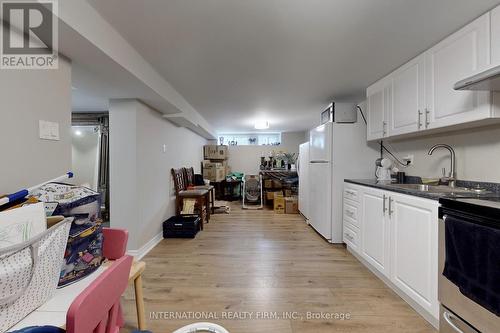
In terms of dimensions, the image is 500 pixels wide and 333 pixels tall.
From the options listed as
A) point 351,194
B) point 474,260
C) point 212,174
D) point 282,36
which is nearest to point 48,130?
point 282,36

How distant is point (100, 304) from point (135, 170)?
7.55 feet

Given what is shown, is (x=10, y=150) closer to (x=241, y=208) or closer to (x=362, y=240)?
(x=362, y=240)

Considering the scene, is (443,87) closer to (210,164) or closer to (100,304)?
(100,304)

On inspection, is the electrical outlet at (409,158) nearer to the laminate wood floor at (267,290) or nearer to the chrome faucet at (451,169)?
the chrome faucet at (451,169)

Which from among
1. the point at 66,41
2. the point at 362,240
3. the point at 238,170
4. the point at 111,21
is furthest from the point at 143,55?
the point at 238,170

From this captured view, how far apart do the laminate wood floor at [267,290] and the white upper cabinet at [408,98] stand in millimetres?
1525

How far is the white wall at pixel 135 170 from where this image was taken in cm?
268

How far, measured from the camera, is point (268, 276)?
7.38 feet

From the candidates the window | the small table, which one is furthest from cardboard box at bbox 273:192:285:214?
the small table

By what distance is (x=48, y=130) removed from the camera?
151 cm

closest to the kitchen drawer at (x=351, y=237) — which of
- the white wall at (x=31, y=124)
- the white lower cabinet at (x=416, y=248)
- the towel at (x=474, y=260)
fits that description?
the white lower cabinet at (x=416, y=248)

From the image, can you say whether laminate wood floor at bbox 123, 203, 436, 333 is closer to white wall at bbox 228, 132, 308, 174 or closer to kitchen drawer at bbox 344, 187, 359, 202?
kitchen drawer at bbox 344, 187, 359, 202

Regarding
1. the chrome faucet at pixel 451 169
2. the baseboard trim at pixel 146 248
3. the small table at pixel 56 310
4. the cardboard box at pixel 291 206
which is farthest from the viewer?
the cardboard box at pixel 291 206

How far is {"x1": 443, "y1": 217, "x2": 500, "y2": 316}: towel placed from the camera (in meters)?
1.04
